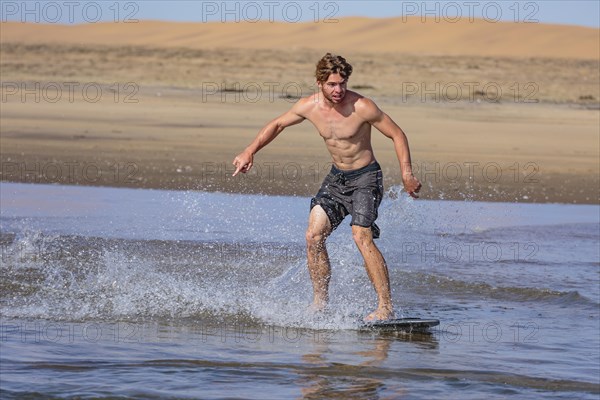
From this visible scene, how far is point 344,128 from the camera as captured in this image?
825cm

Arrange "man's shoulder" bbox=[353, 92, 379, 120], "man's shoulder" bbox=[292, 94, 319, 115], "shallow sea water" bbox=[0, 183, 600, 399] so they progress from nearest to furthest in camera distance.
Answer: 1. "shallow sea water" bbox=[0, 183, 600, 399]
2. "man's shoulder" bbox=[353, 92, 379, 120]
3. "man's shoulder" bbox=[292, 94, 319, 115]

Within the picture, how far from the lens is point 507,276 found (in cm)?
1040

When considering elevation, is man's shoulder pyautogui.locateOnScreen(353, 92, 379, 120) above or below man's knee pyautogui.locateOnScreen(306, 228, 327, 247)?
above

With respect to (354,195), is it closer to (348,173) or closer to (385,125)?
(348,173)

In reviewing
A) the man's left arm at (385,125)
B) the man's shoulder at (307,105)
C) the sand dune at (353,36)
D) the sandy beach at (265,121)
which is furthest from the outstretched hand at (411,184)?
the sand dune at (353,36)

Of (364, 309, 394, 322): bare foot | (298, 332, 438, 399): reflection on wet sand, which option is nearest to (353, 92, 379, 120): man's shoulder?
(364, 309, 394, 322): bare foot

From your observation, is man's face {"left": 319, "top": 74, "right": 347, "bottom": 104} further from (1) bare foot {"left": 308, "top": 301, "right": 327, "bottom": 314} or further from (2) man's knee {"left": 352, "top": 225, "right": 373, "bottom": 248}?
(1) bare foot {"left": 308, "top": 301, "right": 327, "bottom": 314}

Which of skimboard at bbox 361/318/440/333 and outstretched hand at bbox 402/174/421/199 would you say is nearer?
outstretched hand at bbox 402/174/421/199

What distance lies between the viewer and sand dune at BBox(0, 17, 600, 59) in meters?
62.9

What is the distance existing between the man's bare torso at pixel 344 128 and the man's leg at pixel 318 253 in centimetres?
38

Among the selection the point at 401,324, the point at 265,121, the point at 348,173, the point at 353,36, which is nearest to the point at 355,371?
the point at 401,324

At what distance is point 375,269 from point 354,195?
1.66 feet

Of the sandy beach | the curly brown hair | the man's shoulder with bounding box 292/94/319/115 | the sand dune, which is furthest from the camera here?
the sand dune

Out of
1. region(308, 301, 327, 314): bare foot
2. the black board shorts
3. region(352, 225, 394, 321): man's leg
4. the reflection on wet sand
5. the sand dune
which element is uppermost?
the sand dune
